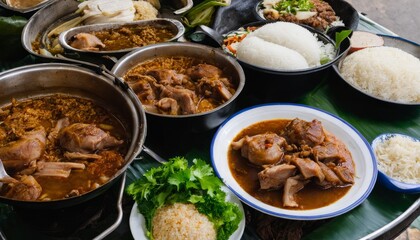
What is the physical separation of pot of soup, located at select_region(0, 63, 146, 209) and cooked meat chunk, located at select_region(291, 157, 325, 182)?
3.30 feet

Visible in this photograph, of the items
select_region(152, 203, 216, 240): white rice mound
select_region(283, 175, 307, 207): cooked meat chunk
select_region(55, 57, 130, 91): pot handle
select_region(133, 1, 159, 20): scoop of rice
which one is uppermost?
select_region(55, 57, 130, 91): pot handle

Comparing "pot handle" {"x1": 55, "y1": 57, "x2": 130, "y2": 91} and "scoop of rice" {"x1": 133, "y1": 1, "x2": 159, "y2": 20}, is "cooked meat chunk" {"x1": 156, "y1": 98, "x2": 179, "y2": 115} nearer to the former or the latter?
"pot handle" {"x1": 55, "y1": 57, "x2": 130, "y2": 91}

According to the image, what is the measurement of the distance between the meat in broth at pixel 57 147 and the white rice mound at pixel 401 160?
6.00ft

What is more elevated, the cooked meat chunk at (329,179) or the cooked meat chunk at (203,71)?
the cooked meat chunk at (203,71)

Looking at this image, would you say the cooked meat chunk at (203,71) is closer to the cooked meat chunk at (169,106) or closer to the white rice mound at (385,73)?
the cooked meat chunk at (169,106)

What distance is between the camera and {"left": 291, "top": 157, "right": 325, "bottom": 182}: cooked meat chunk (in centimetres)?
249

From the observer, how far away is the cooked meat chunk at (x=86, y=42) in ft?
11.4

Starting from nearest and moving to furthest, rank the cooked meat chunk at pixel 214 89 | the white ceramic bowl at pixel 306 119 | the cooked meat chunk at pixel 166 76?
the white ceramic bowl at pixel 306 119 → the cooked meat chunk at pixel 214 89 → the cooked meat chunk at pixel 166 76

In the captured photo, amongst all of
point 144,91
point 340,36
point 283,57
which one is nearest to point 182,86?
point 144,91

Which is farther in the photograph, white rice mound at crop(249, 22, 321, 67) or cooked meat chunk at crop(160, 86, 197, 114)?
white rice mound at crop(249, 22, 321, 67)

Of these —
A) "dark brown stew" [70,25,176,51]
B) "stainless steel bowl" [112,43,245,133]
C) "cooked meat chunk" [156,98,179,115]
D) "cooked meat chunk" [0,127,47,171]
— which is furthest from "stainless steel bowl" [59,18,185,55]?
"cooked meat chunk" [0,127,47,171]

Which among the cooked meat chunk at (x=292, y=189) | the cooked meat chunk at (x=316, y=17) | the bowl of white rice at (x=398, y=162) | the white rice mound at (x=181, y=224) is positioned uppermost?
the cooked meat chunk at (x=316, y=17)

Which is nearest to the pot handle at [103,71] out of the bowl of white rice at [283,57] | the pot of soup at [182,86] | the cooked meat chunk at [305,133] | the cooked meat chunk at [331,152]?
the pot of soup at [182,86]

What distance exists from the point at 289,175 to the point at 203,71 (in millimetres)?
1143
